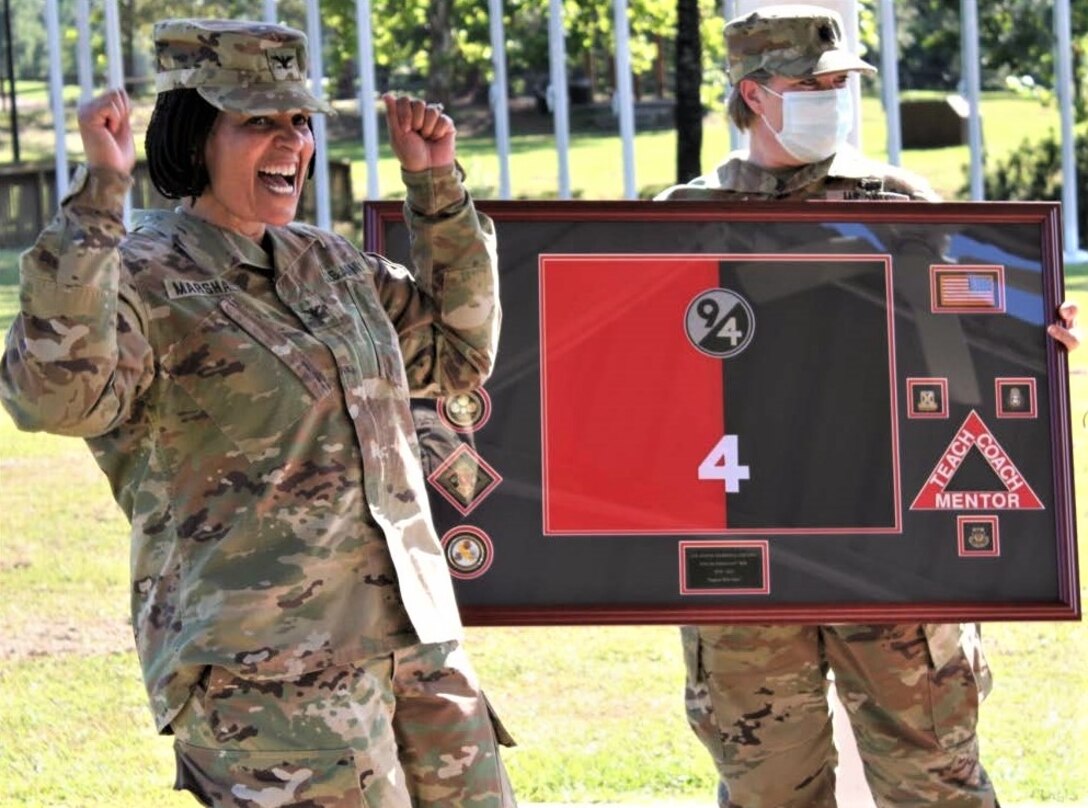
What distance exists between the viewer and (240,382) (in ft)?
10.3

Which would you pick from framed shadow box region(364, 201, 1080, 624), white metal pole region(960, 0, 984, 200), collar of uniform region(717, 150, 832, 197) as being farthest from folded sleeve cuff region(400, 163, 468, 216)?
white metal pole region(960, 0, 984, 200)

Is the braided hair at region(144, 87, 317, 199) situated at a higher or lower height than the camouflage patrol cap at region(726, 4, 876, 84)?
lower

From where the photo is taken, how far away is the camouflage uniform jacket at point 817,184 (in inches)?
174

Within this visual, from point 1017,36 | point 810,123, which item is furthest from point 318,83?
point 1017,36

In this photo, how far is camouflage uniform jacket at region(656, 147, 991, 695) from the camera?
440cm

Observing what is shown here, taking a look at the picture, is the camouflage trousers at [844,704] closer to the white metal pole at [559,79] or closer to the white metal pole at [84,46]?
the white metal pole at [559,79]

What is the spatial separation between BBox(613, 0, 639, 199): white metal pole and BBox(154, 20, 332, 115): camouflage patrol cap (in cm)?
262

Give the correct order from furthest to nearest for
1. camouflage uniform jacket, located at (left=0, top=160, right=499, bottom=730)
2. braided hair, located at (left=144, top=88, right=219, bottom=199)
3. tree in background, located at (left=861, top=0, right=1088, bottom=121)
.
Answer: tree in background, located at (left=861, top=0, right=1088, bottom=121)
braided hair, located at (left=144, top=88, right=219, bottom=199)
camouflage uniform jacket, located at (left=0, top=160, right=499, bottom=730)

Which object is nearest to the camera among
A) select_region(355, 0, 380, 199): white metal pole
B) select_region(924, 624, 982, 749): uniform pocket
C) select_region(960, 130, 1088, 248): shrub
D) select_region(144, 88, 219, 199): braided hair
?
select_region(144, 88, 219, 199): braided hair

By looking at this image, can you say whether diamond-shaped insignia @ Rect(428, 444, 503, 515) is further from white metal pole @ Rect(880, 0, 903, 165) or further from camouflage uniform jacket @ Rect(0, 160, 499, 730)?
white metal pole @ Rect(880, 0, 903, 165)

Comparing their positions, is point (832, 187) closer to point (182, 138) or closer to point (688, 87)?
point (182, 138)

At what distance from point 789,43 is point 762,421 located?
0.77 m

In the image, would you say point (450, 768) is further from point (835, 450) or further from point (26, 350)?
point (835, 450)

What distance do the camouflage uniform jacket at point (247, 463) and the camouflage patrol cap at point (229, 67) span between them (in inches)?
8.3
